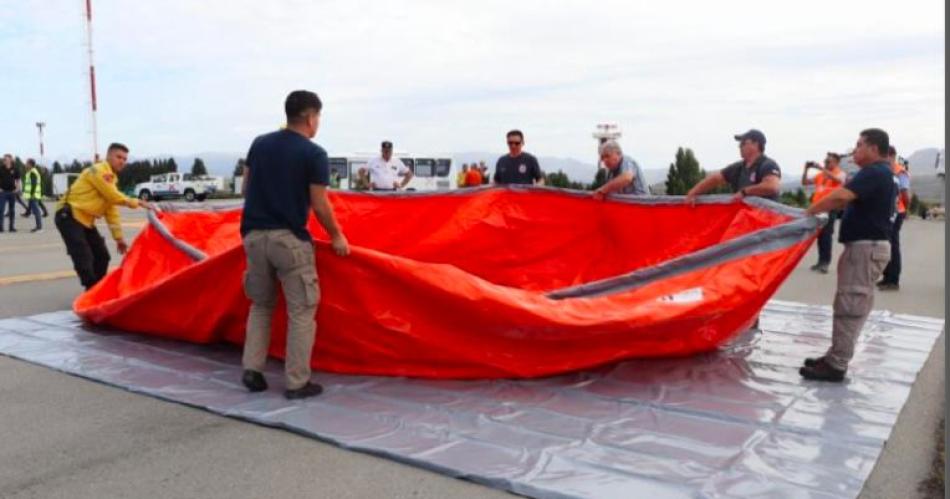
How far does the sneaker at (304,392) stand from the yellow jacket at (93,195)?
3327 millimetres

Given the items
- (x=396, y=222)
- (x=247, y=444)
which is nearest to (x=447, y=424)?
(x=247, y=444)

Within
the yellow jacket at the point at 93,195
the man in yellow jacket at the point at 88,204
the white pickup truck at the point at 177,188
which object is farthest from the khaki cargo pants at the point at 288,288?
the white pickup truck at the point at 177,188

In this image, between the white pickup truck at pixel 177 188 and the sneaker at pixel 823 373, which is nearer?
the sneaker at pixel 823 373

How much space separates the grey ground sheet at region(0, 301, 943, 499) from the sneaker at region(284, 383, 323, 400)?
1.9 inches

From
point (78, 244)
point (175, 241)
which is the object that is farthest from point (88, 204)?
point (175, 241)

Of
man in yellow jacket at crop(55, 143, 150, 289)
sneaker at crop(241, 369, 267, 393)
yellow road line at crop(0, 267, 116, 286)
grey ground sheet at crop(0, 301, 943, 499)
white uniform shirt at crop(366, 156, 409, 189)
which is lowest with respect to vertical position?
grey ground sheet at crop(0, 301, 943, 499)

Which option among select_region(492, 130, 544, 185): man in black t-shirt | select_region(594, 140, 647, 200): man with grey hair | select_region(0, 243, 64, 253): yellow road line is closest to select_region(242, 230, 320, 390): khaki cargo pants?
select_region(594, 140, 647, 200): man with grey hair

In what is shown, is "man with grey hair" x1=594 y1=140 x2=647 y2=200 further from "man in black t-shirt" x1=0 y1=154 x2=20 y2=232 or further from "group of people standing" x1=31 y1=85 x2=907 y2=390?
"man in black t-shirt" x1=0 y1=154 x2=20 y2=232

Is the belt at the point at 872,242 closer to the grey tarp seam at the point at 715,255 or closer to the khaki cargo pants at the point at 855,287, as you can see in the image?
the khaki cargo pants at the point at 855,287

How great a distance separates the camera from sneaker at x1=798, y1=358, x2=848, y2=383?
4629 mm

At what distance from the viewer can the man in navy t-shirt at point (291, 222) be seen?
163 inches

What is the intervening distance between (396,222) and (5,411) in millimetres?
3774

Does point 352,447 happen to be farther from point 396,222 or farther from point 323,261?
point 396,222

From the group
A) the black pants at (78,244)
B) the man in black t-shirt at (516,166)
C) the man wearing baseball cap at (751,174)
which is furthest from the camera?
the man in black t-shirt at (516,166)
